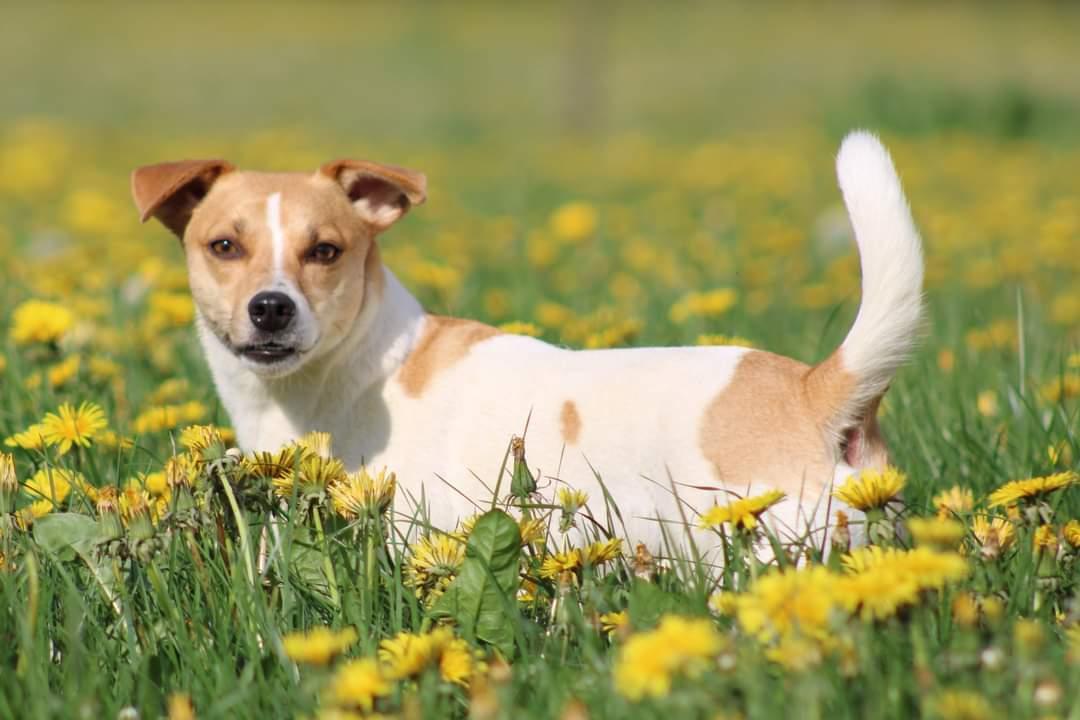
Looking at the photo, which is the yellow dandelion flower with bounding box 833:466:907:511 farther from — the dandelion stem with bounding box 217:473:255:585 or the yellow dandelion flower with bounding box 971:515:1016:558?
the dandelion stem with bounding box 217:473:255:585

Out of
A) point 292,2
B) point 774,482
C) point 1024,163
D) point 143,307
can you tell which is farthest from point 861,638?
point 292,2

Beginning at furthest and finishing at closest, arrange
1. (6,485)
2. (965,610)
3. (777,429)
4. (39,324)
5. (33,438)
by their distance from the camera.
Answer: (39,324) < (33,438) < (777,429) < (6,485) < (965,610)

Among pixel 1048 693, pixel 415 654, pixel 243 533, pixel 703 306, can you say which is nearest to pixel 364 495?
pixel 243 533

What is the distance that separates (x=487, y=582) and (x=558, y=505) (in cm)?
26

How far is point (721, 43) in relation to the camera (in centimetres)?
2842

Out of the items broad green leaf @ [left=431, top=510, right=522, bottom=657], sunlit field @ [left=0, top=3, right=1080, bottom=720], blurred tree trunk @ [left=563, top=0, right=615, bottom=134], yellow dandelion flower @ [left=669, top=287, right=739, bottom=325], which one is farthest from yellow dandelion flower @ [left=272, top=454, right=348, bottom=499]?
blurred tree trunk @ [left=563, top=0, right=615, bottom=134]

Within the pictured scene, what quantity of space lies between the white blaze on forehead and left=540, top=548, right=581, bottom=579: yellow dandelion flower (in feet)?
4.11

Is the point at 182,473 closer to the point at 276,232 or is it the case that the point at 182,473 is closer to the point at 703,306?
the point at 276,232

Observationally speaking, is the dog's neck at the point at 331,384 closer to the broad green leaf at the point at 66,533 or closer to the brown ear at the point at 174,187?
the brown ear at the point at 174,187

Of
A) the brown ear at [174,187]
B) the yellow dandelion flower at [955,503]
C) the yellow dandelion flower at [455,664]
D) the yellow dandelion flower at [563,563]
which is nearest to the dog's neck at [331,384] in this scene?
the brown ear at [174,187]

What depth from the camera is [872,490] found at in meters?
2.04

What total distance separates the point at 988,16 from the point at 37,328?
32874 millimetres

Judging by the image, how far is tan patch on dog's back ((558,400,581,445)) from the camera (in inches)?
114

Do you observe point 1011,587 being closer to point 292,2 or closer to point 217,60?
point 217,60
